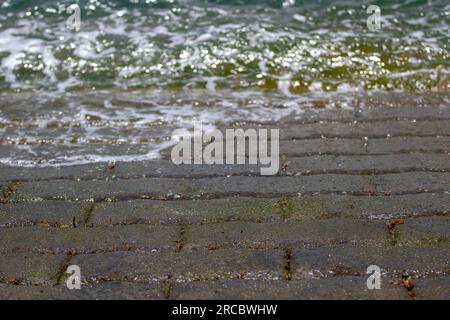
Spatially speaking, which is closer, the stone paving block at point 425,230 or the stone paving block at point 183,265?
the stone paving block at point 183,265

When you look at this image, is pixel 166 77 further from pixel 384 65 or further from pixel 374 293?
pixel 374 293

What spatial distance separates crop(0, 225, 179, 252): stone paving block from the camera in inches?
149

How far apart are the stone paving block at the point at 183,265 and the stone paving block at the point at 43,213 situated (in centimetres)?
52

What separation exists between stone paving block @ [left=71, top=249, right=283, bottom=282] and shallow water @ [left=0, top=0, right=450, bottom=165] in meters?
1.60

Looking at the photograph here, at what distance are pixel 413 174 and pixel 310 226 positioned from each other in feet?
3.49

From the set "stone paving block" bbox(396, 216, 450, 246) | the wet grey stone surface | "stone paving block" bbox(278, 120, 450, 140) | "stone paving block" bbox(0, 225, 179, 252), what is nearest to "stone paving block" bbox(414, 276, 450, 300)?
the wet grey stone surface

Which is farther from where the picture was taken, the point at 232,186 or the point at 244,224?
the point at 232,186

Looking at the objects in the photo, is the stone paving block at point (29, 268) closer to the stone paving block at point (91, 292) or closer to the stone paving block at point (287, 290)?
the stone paving block at point (91, 292)

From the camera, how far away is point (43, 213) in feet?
13.8

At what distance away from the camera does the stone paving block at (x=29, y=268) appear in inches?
137

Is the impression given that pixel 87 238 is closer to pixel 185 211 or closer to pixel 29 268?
pixel 29 268

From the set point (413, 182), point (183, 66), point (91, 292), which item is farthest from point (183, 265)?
point (183, 66)

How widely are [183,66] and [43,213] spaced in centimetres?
338

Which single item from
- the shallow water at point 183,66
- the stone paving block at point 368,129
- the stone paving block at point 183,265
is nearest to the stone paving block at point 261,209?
the stone paving block at point 183,265
